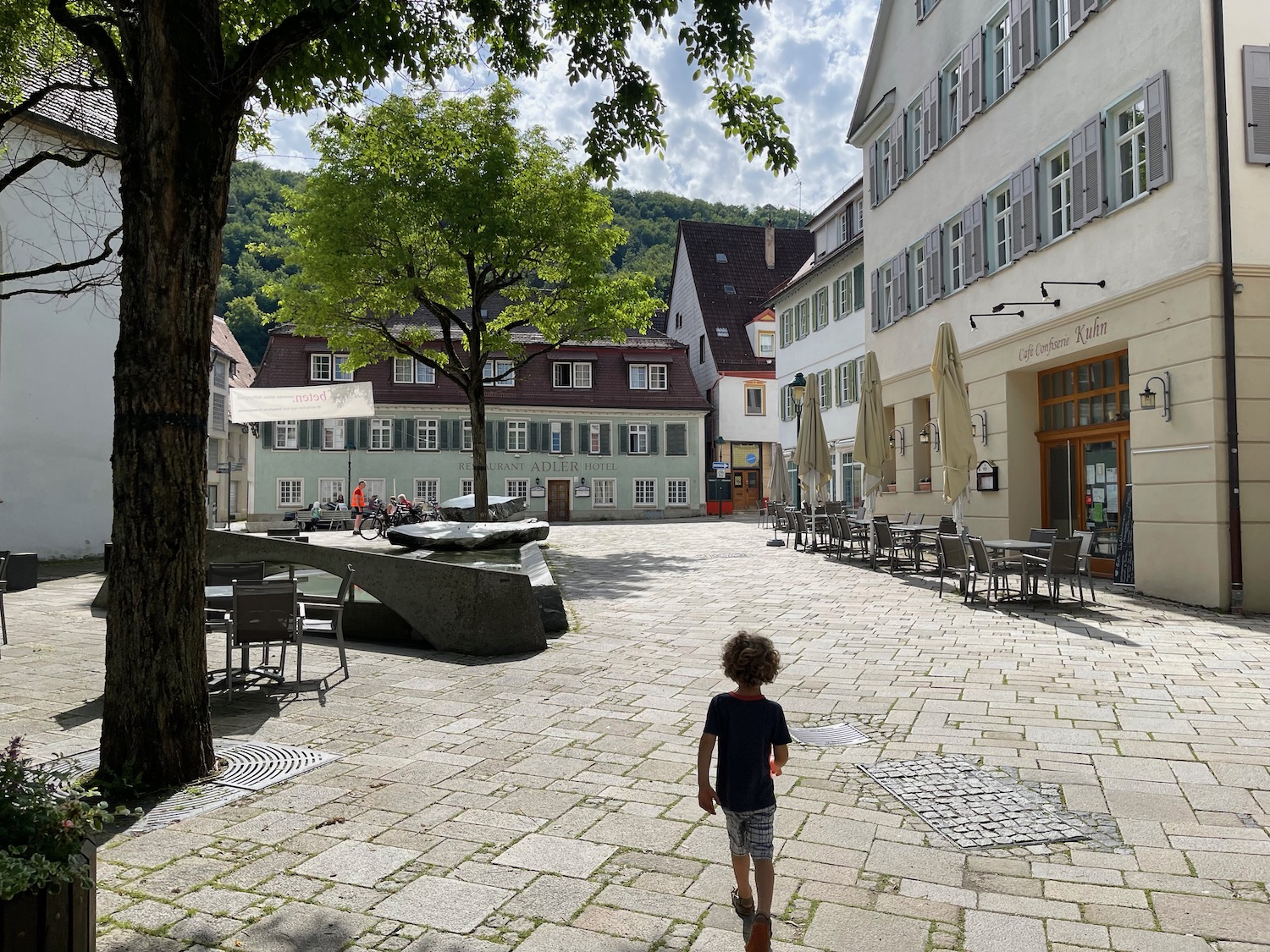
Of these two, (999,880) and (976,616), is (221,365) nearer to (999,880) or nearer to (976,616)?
(976,616)

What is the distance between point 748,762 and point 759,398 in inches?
1834

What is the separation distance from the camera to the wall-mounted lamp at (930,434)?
66.9ft

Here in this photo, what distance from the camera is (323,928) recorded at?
10.7 feet

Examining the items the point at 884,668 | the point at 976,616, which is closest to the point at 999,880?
the point at 884,668

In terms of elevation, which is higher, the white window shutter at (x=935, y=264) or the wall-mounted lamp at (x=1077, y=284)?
the white window shutter at (x=935, y=264)

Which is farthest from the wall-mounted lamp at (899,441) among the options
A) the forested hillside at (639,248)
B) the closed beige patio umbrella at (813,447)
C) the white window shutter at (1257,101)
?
the forested hillside at (639,248)

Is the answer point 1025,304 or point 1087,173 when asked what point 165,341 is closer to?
point 1087,173

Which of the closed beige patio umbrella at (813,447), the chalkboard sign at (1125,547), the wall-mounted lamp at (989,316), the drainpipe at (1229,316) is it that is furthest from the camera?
the closed beige patio umbrella at (813,447)

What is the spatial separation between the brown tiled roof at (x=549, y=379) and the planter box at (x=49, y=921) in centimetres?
3992

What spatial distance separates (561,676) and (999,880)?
4569 mm

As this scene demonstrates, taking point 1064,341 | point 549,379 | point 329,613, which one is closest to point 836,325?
point 1064,341

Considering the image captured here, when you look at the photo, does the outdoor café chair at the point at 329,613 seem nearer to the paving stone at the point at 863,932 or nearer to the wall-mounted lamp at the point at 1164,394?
the paving stone at the point at 863,932

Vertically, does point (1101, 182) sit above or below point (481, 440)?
above

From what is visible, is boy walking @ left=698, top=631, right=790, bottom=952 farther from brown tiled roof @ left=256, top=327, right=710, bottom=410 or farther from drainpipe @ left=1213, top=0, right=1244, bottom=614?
brown tiled roof @ left=256, top=327, right=710, bottom=410
